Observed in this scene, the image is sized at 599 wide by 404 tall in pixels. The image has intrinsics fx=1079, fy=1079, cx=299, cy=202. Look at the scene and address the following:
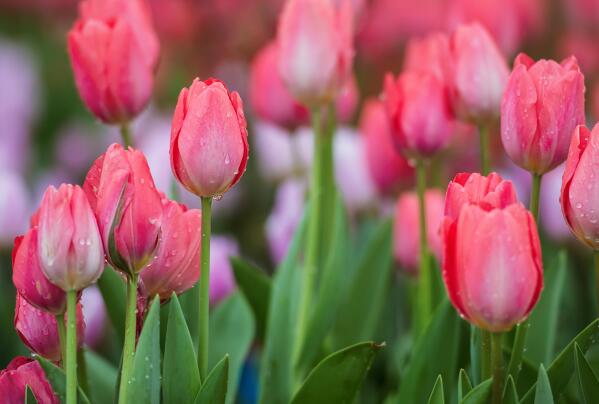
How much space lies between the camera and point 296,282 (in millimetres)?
1240

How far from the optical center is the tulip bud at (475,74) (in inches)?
39.5

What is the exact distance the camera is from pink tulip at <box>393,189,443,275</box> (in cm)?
134

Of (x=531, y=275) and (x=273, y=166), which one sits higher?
(x=273, y=166)

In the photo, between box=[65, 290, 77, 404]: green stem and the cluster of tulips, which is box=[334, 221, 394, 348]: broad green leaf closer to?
the cluster of tulips

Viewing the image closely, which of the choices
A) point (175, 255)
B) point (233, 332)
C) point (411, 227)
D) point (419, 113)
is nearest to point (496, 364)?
point (175, 255)

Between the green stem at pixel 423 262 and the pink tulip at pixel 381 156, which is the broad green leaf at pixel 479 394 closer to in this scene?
the green stem at pixel 423 262

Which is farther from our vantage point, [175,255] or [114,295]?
[114,295]

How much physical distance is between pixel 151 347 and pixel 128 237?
89 millimetres

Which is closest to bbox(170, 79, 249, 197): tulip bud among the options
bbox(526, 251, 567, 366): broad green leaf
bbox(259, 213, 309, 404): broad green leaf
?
bbox(259, 213, 309, 404): broad green leaf

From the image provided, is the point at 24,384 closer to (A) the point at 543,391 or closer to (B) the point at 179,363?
(B) the point at 179,363

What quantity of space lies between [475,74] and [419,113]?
8cm

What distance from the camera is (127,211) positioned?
0.73 meters

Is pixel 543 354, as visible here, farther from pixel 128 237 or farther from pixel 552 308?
pixel 128 237

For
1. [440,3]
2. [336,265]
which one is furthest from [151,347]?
[440,3]
